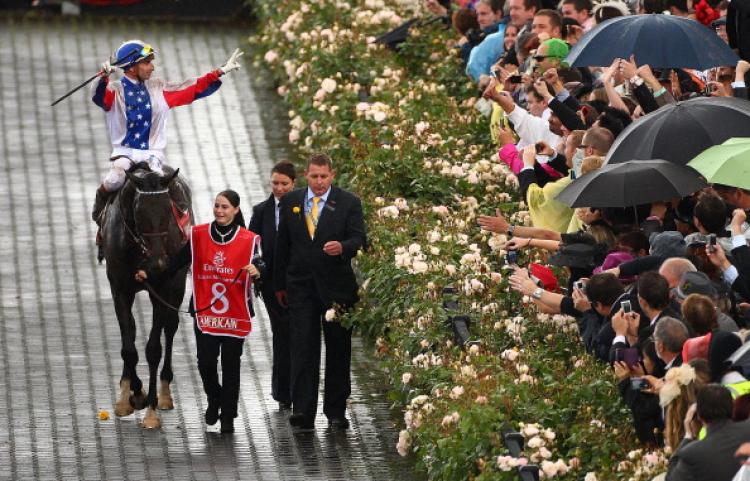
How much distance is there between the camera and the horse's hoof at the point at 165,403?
592 inches

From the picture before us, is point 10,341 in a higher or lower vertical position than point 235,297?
lower

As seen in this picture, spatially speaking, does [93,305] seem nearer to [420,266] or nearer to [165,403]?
[165,403]

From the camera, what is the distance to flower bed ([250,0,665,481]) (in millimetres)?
11672

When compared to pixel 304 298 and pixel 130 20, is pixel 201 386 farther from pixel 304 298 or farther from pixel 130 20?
pixel 130 20

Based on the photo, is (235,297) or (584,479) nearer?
(584,479)

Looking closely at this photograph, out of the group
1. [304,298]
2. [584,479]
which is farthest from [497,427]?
[304,298]

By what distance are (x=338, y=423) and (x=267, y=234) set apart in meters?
1.62

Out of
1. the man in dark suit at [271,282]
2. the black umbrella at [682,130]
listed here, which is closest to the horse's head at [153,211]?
the man in dark suit at [271,282]

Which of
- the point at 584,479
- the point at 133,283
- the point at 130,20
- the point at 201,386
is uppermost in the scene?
the point at 584,479

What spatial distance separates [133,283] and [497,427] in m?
4.42

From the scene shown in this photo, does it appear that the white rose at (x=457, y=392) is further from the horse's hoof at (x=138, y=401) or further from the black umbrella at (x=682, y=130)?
the horse's hoof at (x=138, y=401)

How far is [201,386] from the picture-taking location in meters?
15.7

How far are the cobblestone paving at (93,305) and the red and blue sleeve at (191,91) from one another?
2257mm

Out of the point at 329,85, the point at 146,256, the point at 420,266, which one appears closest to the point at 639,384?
the point at 420,266
